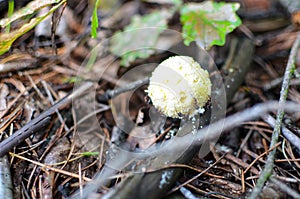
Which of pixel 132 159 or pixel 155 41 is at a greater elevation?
pixel 155 41

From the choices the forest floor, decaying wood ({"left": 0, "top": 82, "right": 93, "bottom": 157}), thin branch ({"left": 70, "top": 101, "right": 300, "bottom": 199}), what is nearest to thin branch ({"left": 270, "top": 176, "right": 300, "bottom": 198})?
the forest floor

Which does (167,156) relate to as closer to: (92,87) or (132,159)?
(132,159)

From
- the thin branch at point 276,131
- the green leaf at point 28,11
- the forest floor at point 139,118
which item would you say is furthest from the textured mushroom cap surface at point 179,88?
the green leaf at point 28,11

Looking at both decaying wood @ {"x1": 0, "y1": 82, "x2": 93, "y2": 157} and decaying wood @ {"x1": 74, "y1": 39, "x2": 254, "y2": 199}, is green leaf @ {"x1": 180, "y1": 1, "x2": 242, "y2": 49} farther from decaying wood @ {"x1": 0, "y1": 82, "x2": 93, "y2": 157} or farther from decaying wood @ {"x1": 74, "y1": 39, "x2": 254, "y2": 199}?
decaying wood @ {"x1": 0, "y1": 82, "x2": 93, "y2": 157}

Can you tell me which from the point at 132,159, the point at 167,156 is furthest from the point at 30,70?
the point at 167,156

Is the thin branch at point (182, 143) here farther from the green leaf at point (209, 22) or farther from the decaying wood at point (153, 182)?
the green leaf at point (209, 22)

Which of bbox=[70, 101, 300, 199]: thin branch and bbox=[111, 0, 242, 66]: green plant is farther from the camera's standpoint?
bbox=[111, 0, 242, 66]: green plant
